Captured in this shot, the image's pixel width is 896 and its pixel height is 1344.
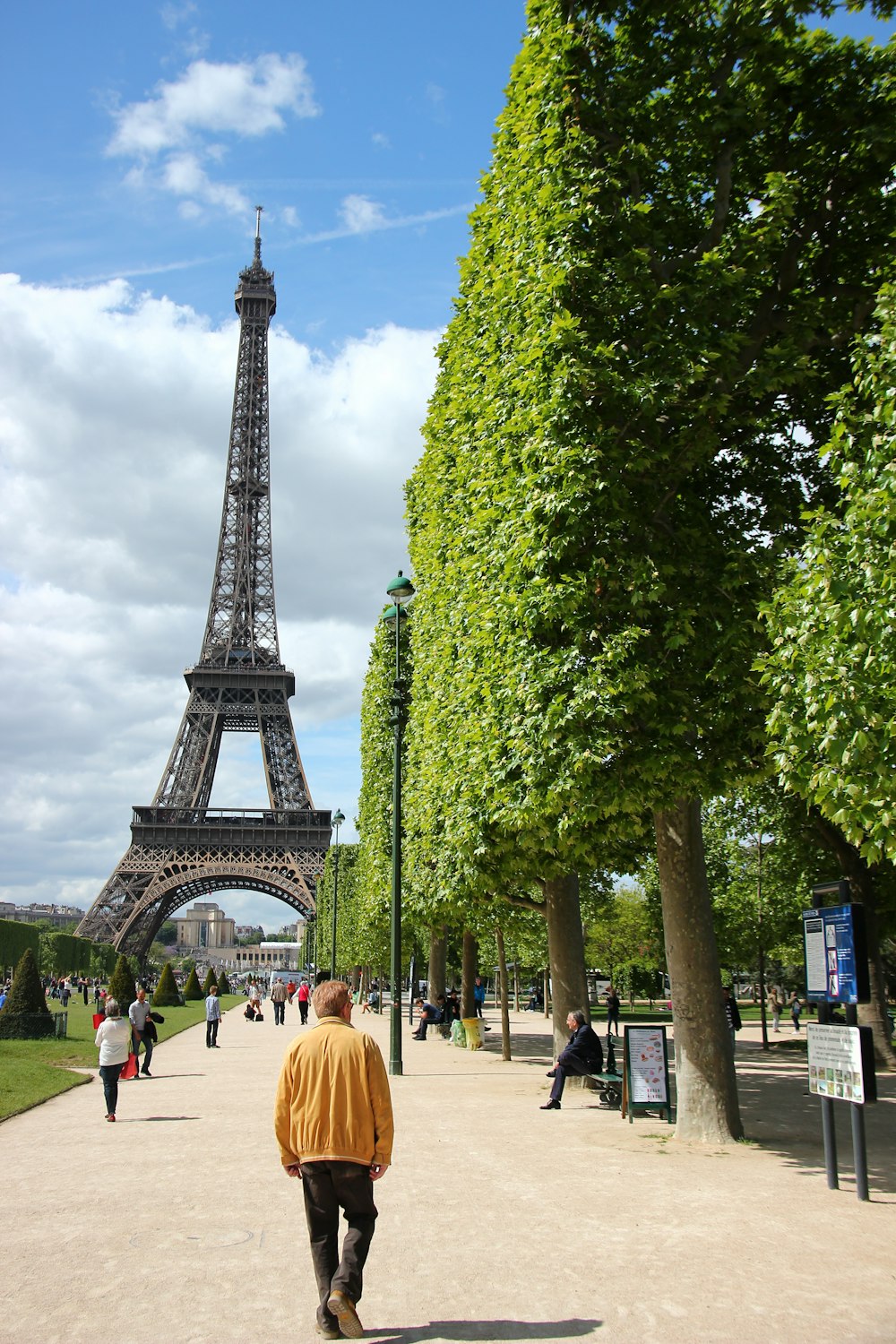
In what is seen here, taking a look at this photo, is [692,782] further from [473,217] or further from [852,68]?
[473,217]

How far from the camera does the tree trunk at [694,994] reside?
12586mm

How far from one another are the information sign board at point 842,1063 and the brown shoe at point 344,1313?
5.17 m

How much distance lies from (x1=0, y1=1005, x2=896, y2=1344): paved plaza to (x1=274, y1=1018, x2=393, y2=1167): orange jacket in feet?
3.24

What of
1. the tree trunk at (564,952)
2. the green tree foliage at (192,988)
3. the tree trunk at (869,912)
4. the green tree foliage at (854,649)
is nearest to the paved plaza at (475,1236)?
the green tree foliage at (854,649)

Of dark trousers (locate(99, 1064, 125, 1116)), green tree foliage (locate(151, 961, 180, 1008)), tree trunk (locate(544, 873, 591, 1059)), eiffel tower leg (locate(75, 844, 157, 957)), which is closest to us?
dark trousers (locate(99, 1064, 125, 1116))

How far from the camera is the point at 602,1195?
9836mm

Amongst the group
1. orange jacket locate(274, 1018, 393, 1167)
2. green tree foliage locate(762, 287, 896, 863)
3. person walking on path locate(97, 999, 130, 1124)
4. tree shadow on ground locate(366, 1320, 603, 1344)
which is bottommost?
tree shadow on ground locate(366, 1320, 603, 1344)

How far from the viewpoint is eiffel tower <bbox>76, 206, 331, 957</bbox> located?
81.2 m

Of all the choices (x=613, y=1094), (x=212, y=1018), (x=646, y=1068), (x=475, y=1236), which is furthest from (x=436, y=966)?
(x=475, y=1236)

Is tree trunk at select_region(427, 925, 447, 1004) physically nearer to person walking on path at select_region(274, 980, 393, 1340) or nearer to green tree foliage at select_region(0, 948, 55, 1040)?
green tree foliage at select_region(0, 948, 55, 1040)

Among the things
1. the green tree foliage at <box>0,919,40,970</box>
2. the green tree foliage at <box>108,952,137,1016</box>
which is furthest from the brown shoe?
the green tree foliage at <box>0,919,40,970</box>

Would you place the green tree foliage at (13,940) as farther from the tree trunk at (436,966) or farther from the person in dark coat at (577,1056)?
the person in dark coat at (577,1056)

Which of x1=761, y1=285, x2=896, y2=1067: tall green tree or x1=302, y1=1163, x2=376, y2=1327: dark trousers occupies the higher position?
x1=761, y1=285, x2=896, y2=1067: tall green tree

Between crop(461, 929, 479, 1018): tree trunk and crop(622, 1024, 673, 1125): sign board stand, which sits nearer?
crop(622, 1024, 673, 1125): sign board stand
